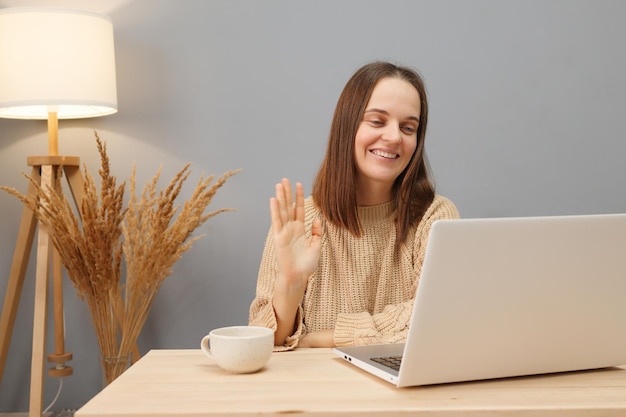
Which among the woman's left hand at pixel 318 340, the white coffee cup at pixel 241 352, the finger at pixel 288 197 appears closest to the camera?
the white coffee cup at pixel 241 352

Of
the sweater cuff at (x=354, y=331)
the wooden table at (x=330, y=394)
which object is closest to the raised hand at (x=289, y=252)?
the sweater cuff at (x=354, y=331)

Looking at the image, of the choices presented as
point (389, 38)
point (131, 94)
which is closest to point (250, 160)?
point (131, 94)

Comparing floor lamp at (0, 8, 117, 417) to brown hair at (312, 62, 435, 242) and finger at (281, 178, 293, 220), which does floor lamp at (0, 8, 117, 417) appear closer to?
brown hair at (312, 62, 435, 242)

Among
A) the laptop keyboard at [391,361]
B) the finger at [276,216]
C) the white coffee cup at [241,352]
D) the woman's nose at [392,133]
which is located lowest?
the laptop keyboard at [391,361]

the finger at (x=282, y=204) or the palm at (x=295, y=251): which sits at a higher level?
the finger at (x=282, y=204)

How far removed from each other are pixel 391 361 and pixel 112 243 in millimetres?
1188

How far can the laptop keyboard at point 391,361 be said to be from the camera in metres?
1.00

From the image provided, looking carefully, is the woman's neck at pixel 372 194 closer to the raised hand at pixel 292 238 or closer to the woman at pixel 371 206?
the woman at pixel 371 206

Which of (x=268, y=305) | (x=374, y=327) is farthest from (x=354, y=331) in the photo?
(x=268, y=305)

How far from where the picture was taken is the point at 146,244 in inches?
79.8

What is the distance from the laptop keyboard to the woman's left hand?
1.71 feet

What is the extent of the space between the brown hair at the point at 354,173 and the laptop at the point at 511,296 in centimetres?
85

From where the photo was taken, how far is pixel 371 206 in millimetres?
1860

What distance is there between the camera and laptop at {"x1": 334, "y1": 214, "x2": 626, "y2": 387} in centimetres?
85
